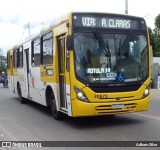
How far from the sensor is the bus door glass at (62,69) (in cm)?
1054

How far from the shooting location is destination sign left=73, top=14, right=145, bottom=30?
9961mm

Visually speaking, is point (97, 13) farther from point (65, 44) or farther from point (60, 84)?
point (60, 84)

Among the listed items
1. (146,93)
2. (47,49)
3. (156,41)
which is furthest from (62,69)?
(156,41)

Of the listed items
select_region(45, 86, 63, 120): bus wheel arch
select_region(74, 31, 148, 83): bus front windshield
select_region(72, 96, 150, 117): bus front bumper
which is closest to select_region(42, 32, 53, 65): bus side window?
select_region(45, 86, 63, 120): bus wheel arch

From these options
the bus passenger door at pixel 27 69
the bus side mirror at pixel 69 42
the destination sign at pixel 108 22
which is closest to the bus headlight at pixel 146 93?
the destination sign at pixel 108 22

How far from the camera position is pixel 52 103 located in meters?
11.9

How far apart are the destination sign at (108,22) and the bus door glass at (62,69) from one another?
824 millimetres

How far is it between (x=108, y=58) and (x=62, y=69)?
1.53 metres

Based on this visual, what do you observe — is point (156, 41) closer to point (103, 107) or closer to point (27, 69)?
point (27, 69)

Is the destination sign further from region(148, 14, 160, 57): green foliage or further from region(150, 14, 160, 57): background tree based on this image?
region(150, 14, 160, 57): background tree

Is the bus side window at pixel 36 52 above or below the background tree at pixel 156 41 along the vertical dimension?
below

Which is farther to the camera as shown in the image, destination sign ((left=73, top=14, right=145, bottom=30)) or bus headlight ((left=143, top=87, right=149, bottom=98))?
bus headlight ((left=143, top=87, right=149, bottom=98))

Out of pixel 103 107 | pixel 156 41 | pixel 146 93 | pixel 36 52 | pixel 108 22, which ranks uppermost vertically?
pixel 156 41

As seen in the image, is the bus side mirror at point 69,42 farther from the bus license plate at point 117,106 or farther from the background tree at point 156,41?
the background tree at point 156,41
